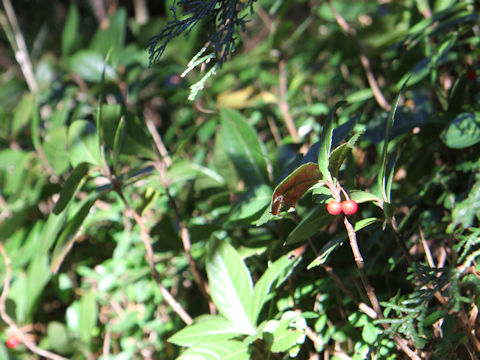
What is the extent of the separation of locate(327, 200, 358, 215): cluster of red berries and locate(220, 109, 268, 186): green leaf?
1.53 feet

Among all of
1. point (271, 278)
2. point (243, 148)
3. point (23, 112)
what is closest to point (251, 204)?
point (271, 278)

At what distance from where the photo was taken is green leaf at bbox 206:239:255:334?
3.53 ft

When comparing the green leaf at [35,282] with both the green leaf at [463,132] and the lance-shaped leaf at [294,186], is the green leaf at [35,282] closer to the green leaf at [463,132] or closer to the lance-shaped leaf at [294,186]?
the lance-shaped leaf at [294,186]

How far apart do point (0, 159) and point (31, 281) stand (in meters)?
0.59

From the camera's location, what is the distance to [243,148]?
135cm

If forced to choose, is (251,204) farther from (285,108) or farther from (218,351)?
(285,108)

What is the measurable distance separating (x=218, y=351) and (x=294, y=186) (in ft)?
1.30

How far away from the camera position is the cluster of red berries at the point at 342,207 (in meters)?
0.83

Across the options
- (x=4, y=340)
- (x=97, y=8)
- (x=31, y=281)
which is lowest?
(x=4, y=340)

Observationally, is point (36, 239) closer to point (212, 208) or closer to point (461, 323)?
point (212, 208)

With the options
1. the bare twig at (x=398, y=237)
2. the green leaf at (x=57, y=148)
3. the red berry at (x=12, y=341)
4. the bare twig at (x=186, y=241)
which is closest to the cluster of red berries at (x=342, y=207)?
the bare twig at (x=398, y=237)

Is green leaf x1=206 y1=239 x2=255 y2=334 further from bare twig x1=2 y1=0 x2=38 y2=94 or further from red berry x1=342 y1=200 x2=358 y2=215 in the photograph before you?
bare twig x1=2 y1=0 x2=38 y2=94

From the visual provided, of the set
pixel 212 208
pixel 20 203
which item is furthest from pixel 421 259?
pixel 20 203

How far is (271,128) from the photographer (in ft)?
6.75
